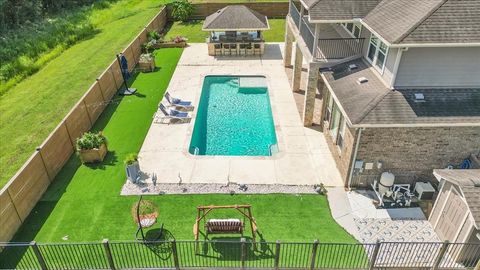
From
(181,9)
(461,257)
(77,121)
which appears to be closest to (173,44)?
(181,9)

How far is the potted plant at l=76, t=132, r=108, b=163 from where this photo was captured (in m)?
15.6

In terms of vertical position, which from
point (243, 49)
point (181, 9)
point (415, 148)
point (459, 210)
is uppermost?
point (181, 9)

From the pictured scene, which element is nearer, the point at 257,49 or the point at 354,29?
the point at 354,29

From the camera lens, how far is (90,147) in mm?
15750

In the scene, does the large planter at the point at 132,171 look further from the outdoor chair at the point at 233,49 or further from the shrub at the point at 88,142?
the outdoor chair at the point at 233,49

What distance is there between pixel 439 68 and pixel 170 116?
1365cm

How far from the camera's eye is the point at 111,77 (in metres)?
21.9

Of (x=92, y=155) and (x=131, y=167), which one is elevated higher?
(x=131, y=167)

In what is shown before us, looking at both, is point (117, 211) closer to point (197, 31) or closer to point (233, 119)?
point (233, 119)

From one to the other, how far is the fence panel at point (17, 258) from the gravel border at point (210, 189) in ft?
12.9

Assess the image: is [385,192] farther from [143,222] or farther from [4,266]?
[4,266]

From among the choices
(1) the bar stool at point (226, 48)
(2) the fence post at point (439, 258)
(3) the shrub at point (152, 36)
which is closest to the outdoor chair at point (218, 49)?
(1) the bar stool at point (226, 48)

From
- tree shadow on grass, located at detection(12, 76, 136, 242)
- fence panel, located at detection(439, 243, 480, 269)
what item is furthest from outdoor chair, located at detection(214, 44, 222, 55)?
Result: fence panel, located at detection(439, 243, 480, 269)

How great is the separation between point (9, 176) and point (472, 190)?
18676mm
